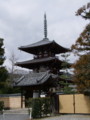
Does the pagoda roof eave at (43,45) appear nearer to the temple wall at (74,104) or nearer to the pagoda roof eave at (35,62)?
the pagoda roof eave at (35,62)

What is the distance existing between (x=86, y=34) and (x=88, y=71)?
269 centimetres

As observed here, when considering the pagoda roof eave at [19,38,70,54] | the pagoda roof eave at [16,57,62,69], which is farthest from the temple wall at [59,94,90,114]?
the pagoda roof eave at [19,38,70,54]

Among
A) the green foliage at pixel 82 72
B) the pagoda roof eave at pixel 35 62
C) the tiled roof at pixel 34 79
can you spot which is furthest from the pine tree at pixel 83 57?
the pagoda roof eave at pixel 35 62

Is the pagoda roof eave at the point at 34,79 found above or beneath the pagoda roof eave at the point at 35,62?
beneath

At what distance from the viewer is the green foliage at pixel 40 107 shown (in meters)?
23.6

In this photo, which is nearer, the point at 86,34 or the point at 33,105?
the point at 86,34

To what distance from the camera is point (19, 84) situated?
35.8m

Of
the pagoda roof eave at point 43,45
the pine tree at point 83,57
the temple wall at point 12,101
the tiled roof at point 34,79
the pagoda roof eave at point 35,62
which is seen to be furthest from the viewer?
the pagoda roof eave at point 43,45

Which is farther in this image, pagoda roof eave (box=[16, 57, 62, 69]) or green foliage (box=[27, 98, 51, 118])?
pagoda roof eave (box=[16, 57, 62, 69])

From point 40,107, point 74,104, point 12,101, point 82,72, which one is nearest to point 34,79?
point 12,101

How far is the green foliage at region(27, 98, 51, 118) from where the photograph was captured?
23.6 meters

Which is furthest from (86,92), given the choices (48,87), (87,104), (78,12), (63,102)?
(48,87)

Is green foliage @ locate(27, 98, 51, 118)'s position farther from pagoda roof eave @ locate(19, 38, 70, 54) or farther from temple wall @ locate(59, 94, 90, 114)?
pagoda roof eave @ locate(19, 38, 70, 54)

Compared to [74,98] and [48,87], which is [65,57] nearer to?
[48,87]
